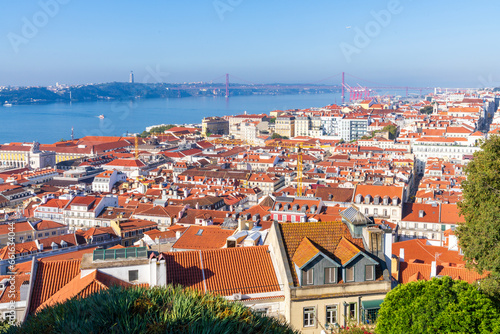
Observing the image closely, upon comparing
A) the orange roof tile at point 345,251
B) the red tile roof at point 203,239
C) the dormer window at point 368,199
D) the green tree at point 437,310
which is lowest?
the dormer window at point 368,199

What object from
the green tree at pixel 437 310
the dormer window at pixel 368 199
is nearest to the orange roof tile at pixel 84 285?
the green tree at pixel 437 310

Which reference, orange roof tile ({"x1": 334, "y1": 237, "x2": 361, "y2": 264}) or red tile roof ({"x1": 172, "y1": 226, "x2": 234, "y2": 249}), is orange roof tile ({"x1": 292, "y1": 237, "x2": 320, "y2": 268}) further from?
red tile roof ({"x1": 172, "y1": 226, "x2": 234, "y2": 249})

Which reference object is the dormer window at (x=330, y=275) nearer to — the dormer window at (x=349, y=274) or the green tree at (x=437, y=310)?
the dormer window at (x=349, y=274)

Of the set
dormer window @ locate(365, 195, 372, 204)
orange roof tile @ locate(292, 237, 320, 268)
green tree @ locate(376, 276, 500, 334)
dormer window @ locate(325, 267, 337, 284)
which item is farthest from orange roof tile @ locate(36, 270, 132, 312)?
dormer window @ locate(365, 195, 372, 204)

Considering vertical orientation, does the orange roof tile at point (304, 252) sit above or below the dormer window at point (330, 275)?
above

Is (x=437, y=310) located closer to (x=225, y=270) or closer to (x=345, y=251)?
(x=345, y=251)
